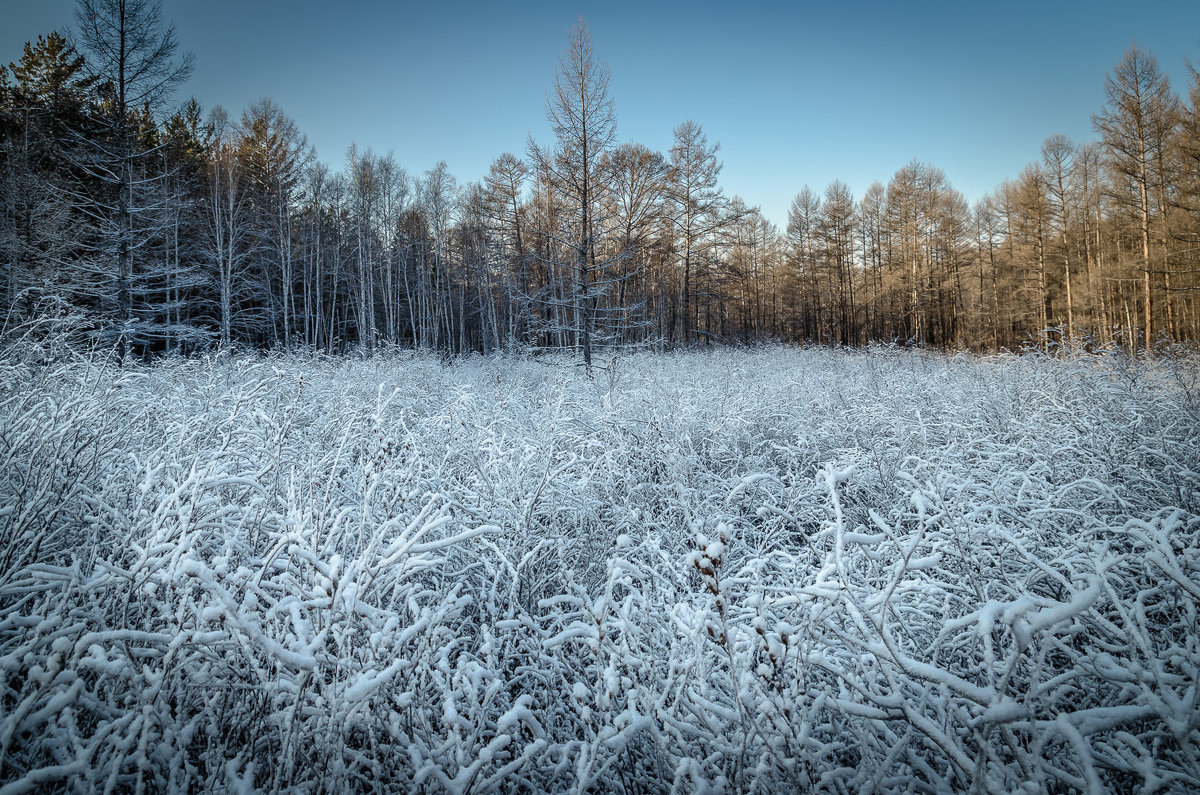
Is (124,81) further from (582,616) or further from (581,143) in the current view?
(582,616)

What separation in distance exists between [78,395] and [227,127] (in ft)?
83.6

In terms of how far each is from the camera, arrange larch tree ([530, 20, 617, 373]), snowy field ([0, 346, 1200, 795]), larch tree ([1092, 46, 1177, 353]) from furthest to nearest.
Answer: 1. larch tree ([1092, 46, 1177, 353])
2. larch tree ([530, 20, 617, 373])
3. snowy field ([0, 346, 1200, 795])

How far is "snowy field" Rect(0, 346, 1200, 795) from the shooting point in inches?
41.8

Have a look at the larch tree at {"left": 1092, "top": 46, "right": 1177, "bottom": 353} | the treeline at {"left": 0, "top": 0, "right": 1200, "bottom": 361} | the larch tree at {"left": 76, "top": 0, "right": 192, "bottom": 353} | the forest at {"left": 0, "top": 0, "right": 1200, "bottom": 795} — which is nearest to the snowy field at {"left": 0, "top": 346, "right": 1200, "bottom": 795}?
the forest at {"left": 0, "top": 0, "right": 1200, "bottom": 795}

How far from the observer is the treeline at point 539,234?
10258 mm

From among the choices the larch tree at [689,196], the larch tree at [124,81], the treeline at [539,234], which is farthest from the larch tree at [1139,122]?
the larch tree at [124,81]

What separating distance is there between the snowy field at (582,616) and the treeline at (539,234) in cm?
411

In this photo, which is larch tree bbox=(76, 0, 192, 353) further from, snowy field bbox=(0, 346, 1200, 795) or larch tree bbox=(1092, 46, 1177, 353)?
larch tree bbox=(1092, 46, 1177, 353)

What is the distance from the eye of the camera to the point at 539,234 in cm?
1811

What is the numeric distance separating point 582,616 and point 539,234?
18.0 m

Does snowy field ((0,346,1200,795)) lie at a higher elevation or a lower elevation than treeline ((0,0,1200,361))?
lower

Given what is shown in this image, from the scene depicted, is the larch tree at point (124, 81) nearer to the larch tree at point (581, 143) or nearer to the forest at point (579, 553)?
the forest at point (579, 553)

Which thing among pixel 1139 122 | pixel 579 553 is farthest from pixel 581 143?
pixel 1139 122

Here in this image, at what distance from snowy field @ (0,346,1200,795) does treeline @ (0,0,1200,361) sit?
411 cm
